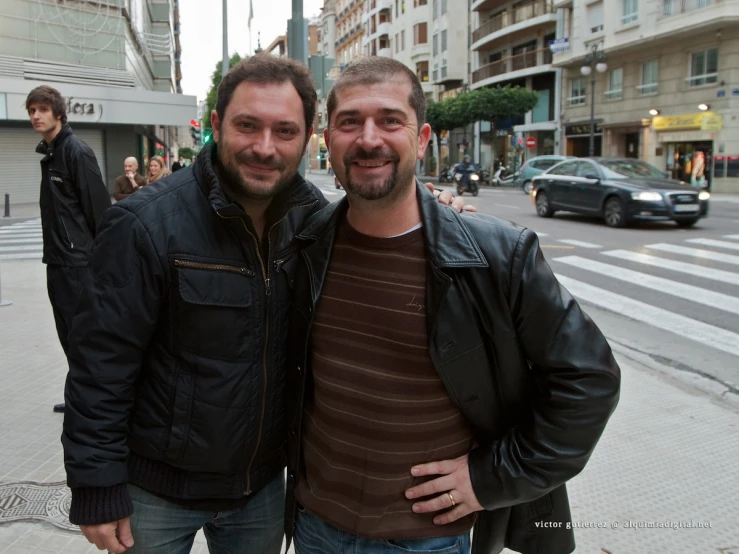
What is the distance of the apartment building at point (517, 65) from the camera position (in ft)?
128

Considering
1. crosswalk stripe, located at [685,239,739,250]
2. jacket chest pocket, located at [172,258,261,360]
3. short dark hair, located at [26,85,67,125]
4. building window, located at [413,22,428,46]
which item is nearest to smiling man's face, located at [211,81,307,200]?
jacket chest pocket, located at [172,258,261,360]

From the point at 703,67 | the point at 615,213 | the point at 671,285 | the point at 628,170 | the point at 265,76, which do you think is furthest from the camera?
the point at 703,67

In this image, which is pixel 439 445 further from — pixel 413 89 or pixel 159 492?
pixel 413 89

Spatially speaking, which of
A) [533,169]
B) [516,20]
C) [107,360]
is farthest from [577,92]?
[107,360]

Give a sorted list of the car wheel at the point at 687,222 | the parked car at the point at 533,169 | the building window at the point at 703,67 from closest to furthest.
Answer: the car wheel at the point at 687,222 → the building window at the point at 703,67 → the parked car at the point at 533,169

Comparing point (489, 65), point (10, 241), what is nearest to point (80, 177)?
point (10, 241)

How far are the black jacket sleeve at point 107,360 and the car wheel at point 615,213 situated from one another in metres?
13.9

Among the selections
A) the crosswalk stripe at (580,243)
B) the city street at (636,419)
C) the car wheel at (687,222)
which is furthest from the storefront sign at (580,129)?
the city street at (636,419)

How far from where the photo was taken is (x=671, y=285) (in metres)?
9.05

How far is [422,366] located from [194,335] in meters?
0.60

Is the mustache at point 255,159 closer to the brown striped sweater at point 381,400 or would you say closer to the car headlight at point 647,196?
the brown striped sweater at point 381,400

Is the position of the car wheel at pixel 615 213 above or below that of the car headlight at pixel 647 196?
below

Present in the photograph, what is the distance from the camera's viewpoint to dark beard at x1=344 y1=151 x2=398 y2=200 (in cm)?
175

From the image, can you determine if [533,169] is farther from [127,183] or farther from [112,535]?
[112,535]
